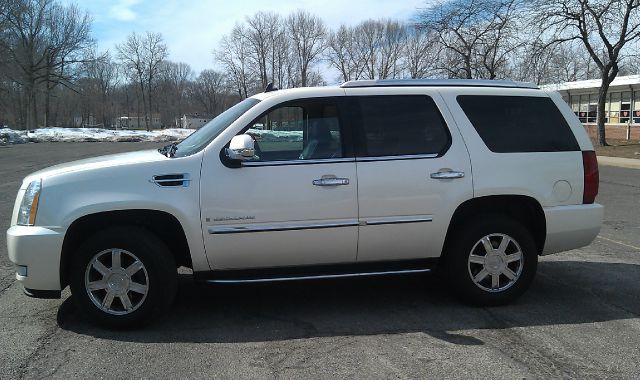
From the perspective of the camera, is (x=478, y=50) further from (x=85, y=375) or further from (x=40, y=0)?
(x=40, y=0)

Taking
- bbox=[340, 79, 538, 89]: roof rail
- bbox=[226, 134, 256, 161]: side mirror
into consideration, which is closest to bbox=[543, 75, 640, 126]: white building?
bbox=[340, 79, 538, 89]: roof rail

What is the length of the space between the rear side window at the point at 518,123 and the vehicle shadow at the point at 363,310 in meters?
1.41

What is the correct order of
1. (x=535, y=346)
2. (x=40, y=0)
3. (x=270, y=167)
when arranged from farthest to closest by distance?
(x=40, y=0) < (x=270, y=167) < (x=535, y=346)

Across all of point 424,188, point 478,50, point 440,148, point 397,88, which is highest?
point 478,50

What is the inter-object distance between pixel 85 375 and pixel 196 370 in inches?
27.8

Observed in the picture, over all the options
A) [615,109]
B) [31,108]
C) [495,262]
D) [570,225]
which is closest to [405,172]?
[495,262]

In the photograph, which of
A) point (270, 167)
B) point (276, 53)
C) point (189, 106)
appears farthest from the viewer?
point (189, 106)

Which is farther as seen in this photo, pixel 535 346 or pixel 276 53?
pixel 276 53

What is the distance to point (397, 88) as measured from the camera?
452 cm

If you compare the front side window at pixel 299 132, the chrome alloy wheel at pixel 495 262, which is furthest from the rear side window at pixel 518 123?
the front side window at pixel 299 132

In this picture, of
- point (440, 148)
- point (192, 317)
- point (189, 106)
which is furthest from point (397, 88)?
point (189, 106)

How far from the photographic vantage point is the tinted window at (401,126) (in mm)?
4328

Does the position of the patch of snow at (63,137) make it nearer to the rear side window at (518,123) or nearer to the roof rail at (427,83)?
the roof rail at (427,83)

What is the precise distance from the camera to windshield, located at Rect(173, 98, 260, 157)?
4227 millimetres
